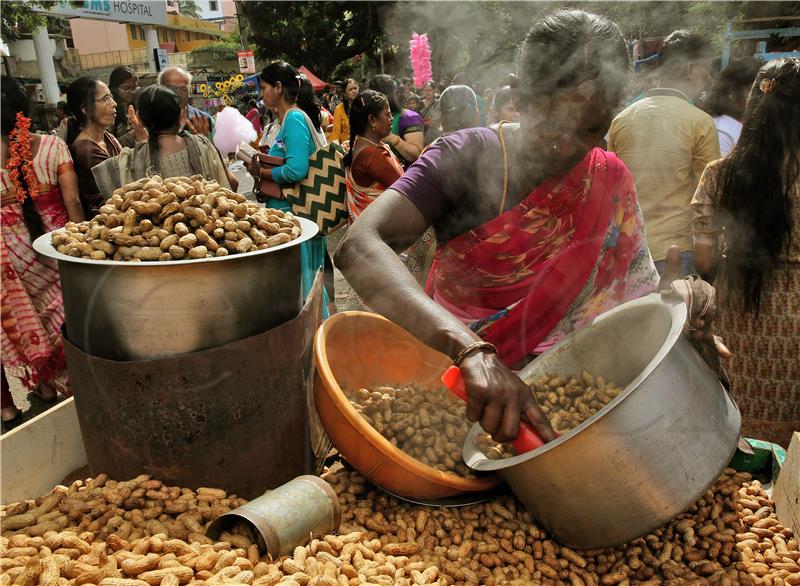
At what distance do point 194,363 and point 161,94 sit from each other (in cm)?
234

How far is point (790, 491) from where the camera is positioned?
6.22 ft

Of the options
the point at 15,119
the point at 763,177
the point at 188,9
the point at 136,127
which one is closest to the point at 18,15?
the point at 136,127

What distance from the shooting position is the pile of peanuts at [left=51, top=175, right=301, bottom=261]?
1879 mm

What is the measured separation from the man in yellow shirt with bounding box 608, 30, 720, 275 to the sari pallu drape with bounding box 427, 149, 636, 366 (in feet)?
4.50

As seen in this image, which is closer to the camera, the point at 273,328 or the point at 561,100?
the point at 561,100

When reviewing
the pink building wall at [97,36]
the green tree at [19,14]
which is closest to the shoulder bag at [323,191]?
the green tree at [19,14]

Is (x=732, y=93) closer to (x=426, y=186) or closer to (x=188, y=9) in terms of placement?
(x=426, y=186)

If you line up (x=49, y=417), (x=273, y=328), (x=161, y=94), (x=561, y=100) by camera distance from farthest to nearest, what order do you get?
(x=161, y=94) < (x=49, y=417) < (x=273, y=328) < (x=561, y=100)

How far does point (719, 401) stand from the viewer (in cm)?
152

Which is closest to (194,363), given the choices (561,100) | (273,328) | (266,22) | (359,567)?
(273,328)

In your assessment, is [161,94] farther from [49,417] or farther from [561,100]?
[561,100]

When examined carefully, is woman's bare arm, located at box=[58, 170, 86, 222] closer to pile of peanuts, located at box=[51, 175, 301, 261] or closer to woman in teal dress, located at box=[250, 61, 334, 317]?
woman in teal dress, located at box=[250, 61, 334, 317]

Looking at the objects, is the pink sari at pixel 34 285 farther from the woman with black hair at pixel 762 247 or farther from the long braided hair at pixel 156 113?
the woman with black hair at pixel 762 247

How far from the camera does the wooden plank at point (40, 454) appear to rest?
2.03m
